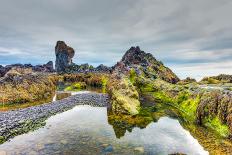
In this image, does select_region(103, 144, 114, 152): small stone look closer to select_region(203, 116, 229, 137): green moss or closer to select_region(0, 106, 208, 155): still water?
select_region(0, 106, 208, 155): still water

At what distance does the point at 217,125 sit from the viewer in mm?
26750

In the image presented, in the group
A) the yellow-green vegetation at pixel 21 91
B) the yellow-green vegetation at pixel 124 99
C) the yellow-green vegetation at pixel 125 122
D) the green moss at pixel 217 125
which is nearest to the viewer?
the green moss at pixel 217 125

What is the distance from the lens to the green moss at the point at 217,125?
25.0m

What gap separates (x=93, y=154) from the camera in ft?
63.7

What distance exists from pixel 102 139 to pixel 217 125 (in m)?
13.6

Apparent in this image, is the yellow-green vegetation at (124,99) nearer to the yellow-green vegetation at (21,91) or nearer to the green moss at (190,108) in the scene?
the green moss at (190,108)

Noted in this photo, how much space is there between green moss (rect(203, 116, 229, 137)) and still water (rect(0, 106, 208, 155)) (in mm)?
3224

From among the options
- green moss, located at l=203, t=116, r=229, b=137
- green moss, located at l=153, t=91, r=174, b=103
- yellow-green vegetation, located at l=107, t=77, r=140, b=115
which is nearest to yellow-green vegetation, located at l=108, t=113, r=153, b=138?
yellow-green vegetation, located at l=107, t=77, r=140, b=115

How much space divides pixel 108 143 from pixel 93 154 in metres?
3.26

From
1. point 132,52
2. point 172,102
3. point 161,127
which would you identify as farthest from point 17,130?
point 132,52

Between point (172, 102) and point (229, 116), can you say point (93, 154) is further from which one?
point (172, 102)

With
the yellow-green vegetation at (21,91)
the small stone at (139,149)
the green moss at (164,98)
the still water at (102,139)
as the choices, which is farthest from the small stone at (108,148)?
the yellow-green vegetation at (21,91)

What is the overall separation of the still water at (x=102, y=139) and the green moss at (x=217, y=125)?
10.6ft

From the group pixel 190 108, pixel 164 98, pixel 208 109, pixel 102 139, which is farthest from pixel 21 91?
pixel 208 109
